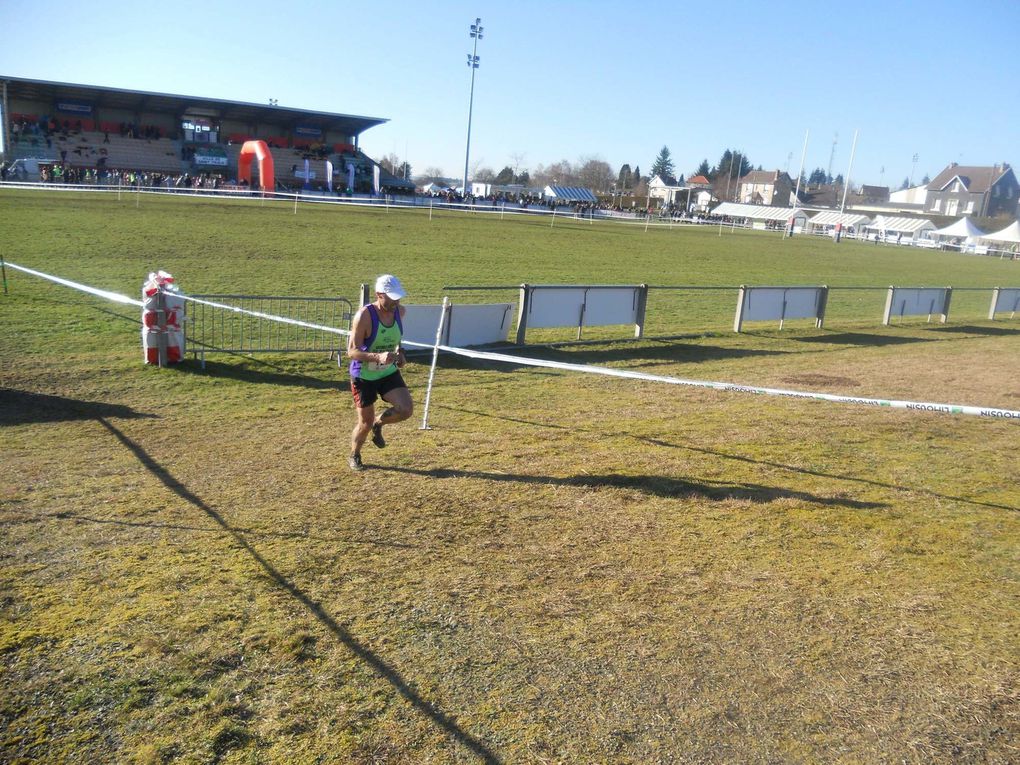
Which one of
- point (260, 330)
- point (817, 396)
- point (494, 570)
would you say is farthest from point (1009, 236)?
point (494, 570)

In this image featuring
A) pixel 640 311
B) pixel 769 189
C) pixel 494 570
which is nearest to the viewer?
pixel 494 570

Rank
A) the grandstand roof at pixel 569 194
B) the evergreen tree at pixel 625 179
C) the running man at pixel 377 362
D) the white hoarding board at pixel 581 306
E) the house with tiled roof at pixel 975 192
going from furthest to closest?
the evergreen tree at pixel 625 179 < the house with tiled roof at pixel 975 192 < the grandstand roof at pixel 569 194 < the white hoarding board at pixel 581 306 < the running man at pixel 377 362

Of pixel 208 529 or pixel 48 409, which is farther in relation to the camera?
pixel 48 409

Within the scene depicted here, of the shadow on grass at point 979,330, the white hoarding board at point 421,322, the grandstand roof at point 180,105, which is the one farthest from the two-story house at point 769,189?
the white hoarding board at point 421,322

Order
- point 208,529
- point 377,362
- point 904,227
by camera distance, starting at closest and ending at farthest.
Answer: point 208,529
point 377,362
point 904,227

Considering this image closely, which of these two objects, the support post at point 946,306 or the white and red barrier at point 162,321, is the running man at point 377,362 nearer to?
the white and red barrier at point 162,321

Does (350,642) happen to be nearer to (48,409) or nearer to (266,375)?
(48,409)

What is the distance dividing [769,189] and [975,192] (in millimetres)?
32347

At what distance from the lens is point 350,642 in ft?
14.1

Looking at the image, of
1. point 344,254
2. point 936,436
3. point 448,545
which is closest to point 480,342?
point 936,436

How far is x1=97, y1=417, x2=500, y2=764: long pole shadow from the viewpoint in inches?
141

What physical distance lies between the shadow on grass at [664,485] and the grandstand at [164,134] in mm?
52960

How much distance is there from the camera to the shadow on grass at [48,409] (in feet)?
27.2

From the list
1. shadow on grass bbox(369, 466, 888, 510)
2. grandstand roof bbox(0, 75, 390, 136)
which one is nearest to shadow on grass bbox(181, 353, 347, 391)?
shadow on grass bbox(369, 466, 888, 510)
